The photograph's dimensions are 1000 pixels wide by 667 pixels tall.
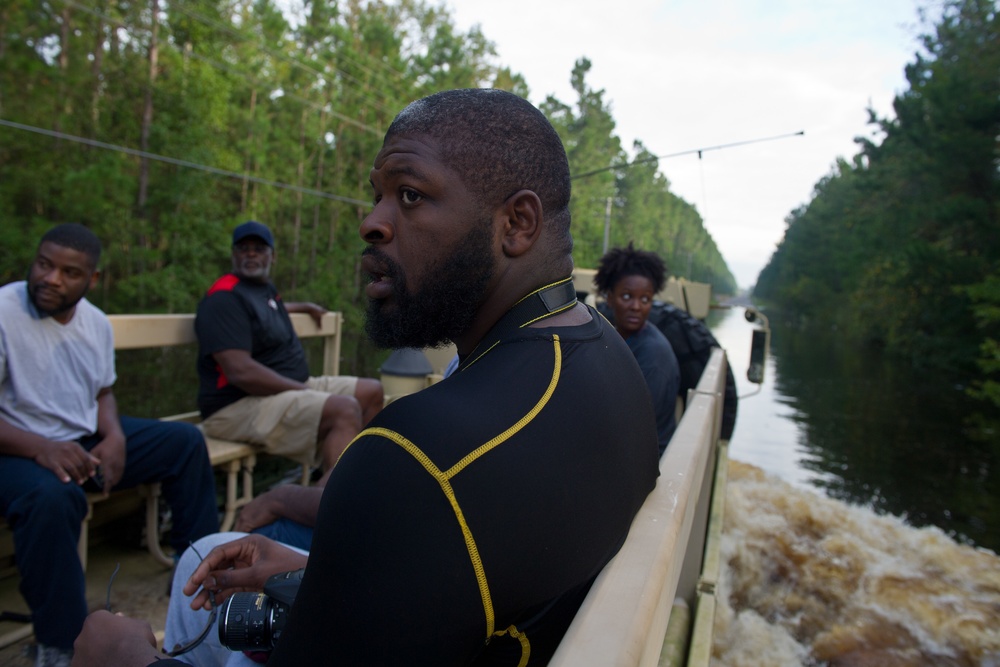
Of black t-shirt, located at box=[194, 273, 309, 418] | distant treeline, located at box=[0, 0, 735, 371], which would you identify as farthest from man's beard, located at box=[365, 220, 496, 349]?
distant treeline, located at box=[0, 0, 735, 371]

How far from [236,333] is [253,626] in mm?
2621

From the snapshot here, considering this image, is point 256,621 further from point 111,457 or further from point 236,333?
point 236,333

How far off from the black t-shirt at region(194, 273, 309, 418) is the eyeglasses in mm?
161

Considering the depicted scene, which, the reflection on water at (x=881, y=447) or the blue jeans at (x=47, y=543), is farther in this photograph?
the reflection on water at (x=881, y=447)

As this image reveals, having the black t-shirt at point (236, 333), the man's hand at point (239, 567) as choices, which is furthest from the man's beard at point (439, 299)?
the black t-shirt at point (236, 333)

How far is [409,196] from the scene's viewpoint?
1.28 meters

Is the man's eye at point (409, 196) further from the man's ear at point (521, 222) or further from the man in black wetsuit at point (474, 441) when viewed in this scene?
the man's ear at point (521, 222)

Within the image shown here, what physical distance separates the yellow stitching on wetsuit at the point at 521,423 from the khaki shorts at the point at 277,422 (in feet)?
9.46

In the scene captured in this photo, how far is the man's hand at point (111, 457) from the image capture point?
114 inches

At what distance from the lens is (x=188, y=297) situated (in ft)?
69.2

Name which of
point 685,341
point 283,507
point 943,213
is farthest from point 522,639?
point 943,213

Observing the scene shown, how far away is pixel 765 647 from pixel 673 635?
2.78 m

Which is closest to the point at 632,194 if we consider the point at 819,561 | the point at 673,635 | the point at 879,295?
the point at 879,295

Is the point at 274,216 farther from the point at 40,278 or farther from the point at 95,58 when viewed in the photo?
the point at 40,278
